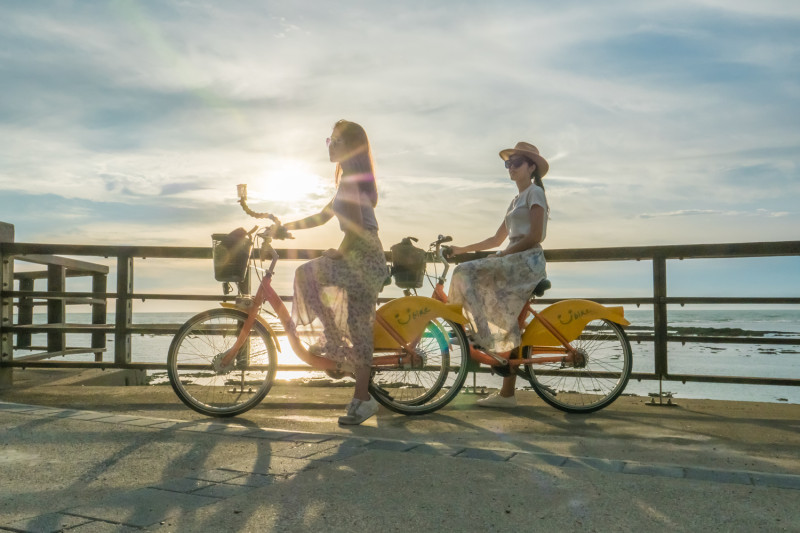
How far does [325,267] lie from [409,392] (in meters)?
0.98

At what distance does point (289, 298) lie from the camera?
6172 mm

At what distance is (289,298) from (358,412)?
1597mm

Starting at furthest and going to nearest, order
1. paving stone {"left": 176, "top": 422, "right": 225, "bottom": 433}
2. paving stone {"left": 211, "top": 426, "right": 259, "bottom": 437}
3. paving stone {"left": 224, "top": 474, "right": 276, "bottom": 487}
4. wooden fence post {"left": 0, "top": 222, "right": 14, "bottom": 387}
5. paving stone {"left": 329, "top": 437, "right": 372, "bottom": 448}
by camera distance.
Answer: wooden fence post {"left": 0, "top": 222, "right": 14, "bottom": 387}
paving stone {"left": 176, "top": 422, "right": 225, "bottom": 433}
paving stone {"left": 211, "top": 426, "right": 259, "bottom": 437}
paving stone {"left": 329, "top": 437, "right": 372, "bottom": 448}
paving stone {"left": 224, "top": 474, "right": 276, "bottom": 487}

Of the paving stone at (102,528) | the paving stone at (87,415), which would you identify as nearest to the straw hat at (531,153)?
the paving stone at (87,415)

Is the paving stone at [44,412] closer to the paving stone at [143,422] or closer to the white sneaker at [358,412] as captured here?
the paving stone at [143,422]

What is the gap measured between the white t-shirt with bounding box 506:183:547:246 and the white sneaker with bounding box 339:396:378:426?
55.4 inches

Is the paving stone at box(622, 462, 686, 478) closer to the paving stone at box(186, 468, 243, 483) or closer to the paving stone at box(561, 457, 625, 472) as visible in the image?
the paving stone at box(561, 457, 625, 472)

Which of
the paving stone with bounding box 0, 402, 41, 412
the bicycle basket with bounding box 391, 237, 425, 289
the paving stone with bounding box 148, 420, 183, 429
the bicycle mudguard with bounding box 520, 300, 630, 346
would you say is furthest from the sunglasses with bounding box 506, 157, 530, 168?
the paving stone with bounding box 0, 402, 41, 412

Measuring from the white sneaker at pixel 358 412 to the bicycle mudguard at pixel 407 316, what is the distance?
0.48 m

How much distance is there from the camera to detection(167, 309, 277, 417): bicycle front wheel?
5203 mm

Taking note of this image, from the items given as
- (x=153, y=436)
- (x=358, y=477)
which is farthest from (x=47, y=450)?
(x=358, y=477)

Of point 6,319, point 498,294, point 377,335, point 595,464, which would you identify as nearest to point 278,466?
point 595,464

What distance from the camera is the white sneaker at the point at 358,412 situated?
4781 mm

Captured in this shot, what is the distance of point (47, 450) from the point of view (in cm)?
389
